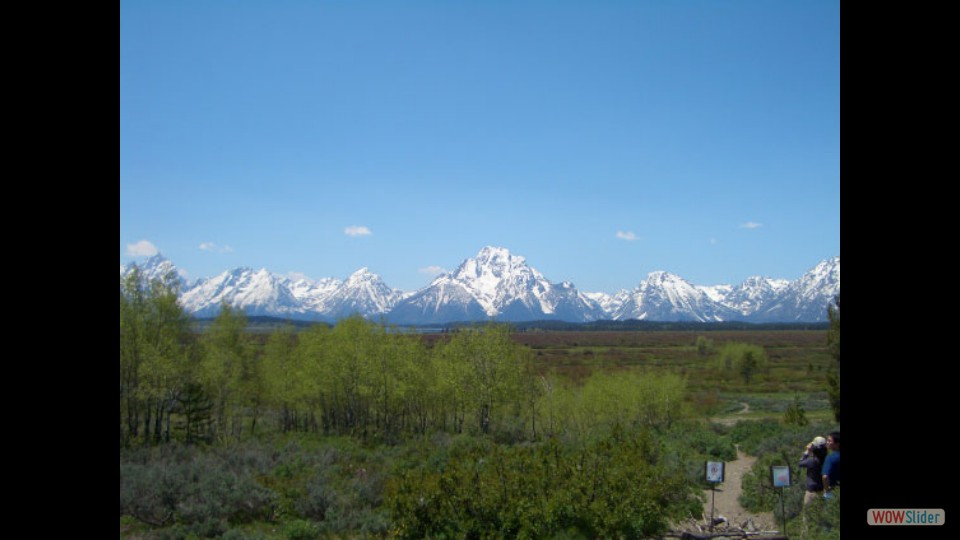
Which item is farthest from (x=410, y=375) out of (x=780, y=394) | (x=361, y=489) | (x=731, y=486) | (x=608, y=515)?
(x=780, y=394)

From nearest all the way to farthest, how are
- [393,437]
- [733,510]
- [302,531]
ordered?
[302,531], [733,510], [393,437]

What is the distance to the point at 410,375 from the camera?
28547 millimetres

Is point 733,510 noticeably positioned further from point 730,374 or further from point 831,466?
point 730,374

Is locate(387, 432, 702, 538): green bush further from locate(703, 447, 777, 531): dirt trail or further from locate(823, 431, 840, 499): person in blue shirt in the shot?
locate(823, 431, 840, 499): person in blue shirt

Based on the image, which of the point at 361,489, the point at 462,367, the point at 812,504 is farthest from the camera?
the point at 462,367

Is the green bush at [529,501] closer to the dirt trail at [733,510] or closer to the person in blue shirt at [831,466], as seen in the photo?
the dirt trail at [733,510]

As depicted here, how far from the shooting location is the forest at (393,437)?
894 centimetres

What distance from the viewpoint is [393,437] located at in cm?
2741

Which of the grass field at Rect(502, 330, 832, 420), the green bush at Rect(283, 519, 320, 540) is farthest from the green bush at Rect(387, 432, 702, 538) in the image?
the grass field at Rect(502, 330, 832, 420)

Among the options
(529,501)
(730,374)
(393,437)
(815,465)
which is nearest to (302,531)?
(529,501)
